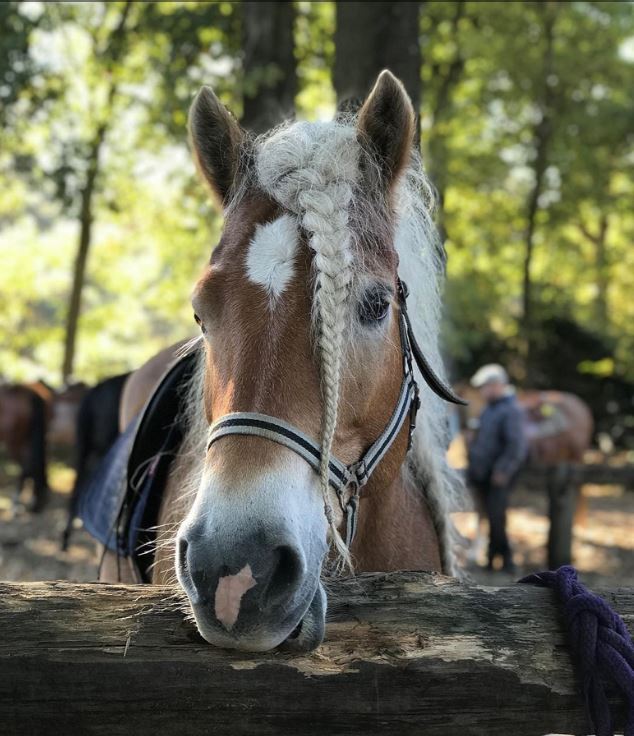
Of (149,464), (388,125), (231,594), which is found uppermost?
(388,125)

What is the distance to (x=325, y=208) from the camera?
6.41ft

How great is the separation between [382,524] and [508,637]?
3.08 feet

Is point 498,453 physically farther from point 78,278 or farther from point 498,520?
point 78,278

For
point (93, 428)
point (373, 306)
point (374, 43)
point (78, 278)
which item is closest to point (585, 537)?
point (93, 428)

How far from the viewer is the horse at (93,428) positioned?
33.6 feet

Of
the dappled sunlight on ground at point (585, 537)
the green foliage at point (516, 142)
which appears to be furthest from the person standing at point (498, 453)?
the green foliage at point (516, 142)

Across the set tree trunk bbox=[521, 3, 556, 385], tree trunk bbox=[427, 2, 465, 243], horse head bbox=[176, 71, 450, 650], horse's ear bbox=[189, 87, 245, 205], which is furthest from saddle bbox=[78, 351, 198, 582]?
tree trunk bbox=[521, 3, 556, 385]

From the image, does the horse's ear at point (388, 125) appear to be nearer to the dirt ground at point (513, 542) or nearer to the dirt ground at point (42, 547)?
the dirt ground at point (42, 547)

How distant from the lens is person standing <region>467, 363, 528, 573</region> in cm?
896

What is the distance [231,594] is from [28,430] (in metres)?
13.0

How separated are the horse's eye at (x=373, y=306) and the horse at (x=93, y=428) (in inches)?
331

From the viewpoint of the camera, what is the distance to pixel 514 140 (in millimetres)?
17500

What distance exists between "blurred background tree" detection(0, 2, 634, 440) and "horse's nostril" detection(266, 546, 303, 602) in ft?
26.1

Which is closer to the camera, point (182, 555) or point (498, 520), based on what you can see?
point (182, 555)
